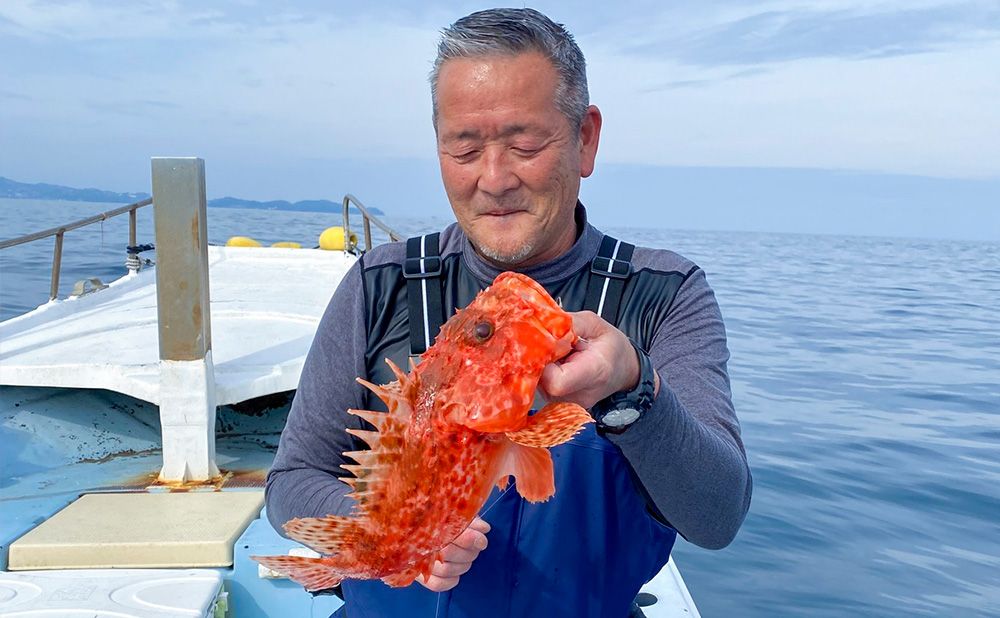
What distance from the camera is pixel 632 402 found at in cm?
171

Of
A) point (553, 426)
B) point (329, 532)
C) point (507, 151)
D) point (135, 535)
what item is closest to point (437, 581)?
point (329, 532)

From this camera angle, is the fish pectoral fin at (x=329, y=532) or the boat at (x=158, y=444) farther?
the boat at (x=158, y=444)

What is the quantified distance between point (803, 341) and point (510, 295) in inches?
617

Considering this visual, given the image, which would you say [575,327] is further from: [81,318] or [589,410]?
[81,318]

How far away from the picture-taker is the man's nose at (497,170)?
2.26 metres

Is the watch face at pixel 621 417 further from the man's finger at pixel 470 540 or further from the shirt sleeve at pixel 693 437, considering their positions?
the man's finger at pixel 470 540

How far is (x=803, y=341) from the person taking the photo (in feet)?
52.5

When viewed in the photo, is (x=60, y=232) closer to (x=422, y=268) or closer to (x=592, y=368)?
(x=422, y=268)

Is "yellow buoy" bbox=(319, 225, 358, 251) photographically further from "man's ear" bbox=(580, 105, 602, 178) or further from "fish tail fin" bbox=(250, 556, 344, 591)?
"fish tail fin" bbox=(250, 556, 344, 591)

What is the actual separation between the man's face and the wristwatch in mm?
770

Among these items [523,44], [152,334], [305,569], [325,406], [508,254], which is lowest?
[152,334]

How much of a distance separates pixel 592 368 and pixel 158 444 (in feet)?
19.1

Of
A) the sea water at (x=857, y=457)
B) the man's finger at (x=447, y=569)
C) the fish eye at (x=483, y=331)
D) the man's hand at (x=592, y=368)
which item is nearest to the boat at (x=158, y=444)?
the man's finger at (x=447, y=569)

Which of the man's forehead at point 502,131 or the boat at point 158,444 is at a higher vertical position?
the man's forehead at point 502,131
